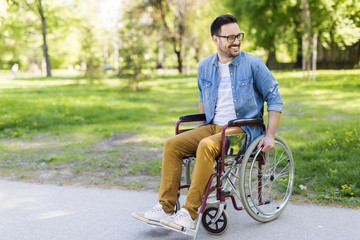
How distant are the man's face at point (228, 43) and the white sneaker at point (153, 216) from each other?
1.39 metres

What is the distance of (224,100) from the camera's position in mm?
3496

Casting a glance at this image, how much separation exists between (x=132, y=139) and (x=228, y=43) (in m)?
4.17

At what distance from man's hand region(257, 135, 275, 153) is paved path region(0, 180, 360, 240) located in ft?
2.10

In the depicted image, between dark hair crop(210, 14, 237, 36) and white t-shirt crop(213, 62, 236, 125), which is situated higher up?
dark hair crop(210, 14, 237, 36)

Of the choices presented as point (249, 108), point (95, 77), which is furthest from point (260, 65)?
point (95, 77)

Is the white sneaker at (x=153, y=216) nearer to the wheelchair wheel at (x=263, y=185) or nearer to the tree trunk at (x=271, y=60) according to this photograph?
the wheelchair wheel at (x=263, y=185)

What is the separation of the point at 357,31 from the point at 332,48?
10.0 metres

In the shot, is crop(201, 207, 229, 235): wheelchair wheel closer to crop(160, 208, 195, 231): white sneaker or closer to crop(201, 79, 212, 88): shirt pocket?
crop(160, 208, 195, 231): white sneaker

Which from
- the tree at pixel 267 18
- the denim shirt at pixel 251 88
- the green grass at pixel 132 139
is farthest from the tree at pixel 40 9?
the tree at pixel 267 18

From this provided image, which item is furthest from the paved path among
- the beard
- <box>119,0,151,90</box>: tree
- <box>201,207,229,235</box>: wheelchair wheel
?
<box>119,0,151,90</box>: tree

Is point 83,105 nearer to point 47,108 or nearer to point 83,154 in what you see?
point 47,108

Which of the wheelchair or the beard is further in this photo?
the beard

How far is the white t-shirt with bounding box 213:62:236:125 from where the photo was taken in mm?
3471

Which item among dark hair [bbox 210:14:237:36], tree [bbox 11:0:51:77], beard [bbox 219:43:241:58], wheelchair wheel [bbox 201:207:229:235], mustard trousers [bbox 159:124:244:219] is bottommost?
wheelchair wheel [bbox 201:207:229:235]
